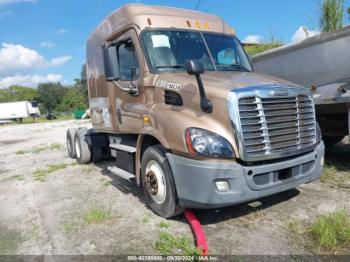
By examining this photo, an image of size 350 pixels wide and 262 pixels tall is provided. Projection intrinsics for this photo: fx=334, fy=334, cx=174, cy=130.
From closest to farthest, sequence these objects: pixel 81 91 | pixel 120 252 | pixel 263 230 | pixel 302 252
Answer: pixel 302 252
pixel 120 252
pixel 263 230
pixel 81 91

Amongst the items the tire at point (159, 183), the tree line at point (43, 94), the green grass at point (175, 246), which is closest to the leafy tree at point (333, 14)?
the tire at point (159, 183)

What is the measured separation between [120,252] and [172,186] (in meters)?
0.99

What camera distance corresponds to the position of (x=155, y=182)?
14.8 feet

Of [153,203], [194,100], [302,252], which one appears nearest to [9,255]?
[153,203]

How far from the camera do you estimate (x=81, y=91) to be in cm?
9175

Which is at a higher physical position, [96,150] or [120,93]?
[120,93]

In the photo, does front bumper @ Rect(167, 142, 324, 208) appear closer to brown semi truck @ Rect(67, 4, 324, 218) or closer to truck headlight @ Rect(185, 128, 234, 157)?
brown semi truck @ Rect(67, 4, 324, 218)

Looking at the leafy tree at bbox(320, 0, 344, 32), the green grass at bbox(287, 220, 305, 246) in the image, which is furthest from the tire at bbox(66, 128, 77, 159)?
the leafy tree at bbox(320, 0, 344, 32)

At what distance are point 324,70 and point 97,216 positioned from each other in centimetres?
503

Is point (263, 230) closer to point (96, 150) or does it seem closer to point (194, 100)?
point (194, 100)

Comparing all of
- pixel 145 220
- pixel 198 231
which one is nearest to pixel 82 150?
pixel 145 220

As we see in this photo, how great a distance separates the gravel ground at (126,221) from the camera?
3.80m

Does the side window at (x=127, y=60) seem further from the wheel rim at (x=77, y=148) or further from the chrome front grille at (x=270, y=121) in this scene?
the wheel rim at (x=77, y=148)

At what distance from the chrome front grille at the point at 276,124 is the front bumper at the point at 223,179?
8.7 inches
